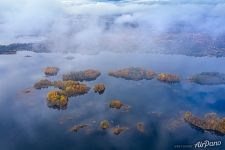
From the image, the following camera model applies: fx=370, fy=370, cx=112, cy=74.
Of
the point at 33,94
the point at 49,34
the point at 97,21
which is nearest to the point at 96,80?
the point at 33,94

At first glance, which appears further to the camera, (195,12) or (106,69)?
(195,12)

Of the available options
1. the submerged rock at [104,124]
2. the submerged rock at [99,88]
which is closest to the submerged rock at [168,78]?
the submerged rock at [99,88]

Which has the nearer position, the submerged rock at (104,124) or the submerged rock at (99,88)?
the submerged rock at (104,124)

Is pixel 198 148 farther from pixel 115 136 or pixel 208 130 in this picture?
pixel 115 136

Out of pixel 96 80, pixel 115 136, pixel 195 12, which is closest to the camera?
pixel 115 136

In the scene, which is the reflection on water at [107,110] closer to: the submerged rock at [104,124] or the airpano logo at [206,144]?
the submerged rock at [104,124]

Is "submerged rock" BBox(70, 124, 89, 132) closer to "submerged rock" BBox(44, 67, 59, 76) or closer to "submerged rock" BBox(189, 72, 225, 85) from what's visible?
"submerged rock" BBox(44, 67, 59, 76)

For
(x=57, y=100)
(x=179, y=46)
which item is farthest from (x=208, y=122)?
(x=179, y=46)
